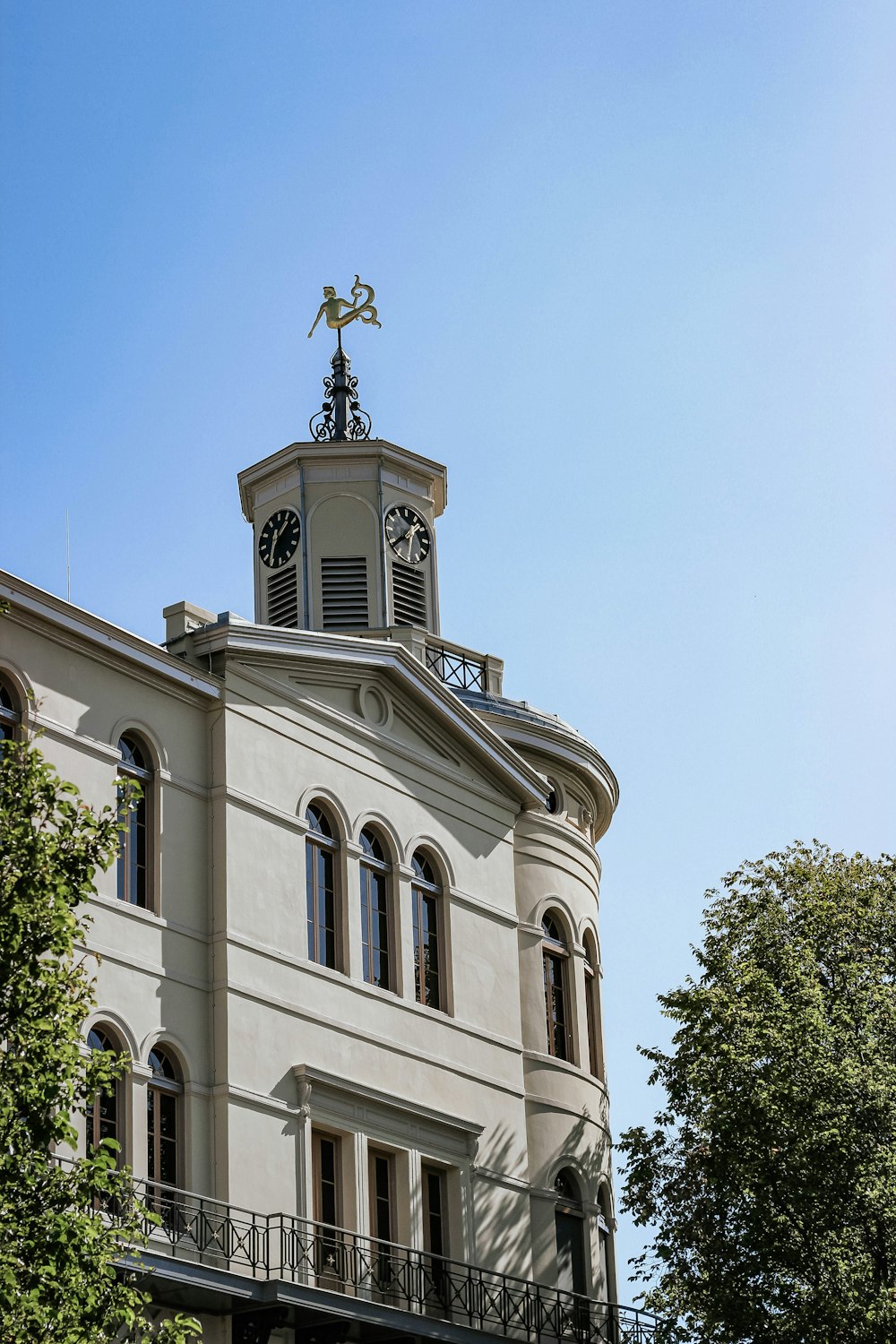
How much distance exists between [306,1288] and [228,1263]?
100 cm

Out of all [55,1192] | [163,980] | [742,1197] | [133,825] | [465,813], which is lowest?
[55,1192]

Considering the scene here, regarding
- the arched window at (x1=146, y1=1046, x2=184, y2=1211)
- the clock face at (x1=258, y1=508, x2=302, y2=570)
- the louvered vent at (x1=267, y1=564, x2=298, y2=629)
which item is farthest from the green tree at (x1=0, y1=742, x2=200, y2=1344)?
the clock face at (x1=258, y1=508, x2=302, y2=570)

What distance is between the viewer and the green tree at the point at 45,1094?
19.0 m

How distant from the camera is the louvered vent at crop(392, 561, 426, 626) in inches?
1479

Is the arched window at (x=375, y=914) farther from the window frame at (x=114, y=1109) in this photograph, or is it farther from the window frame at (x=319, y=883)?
the window frame at (x=114, y=1109)

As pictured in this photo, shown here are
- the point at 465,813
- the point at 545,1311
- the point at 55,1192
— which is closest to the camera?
the point at 55,1192

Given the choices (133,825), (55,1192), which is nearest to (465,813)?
(133,825)

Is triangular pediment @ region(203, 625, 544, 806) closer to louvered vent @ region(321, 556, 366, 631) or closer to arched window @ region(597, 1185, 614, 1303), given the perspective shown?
louvered vent @ region(321, 556, 366, 631)

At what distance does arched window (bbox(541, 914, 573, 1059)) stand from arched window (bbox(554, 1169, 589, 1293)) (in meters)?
2.01

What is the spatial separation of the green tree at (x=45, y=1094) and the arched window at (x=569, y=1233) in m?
13.2

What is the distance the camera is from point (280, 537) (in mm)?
38344

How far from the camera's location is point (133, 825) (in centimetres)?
2834

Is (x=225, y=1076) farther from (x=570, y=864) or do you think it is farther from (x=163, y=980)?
(x=570, y=864)

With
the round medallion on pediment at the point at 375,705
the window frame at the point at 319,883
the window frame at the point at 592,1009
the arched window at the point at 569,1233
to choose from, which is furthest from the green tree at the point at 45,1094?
the window frame at the point at 592,1009
